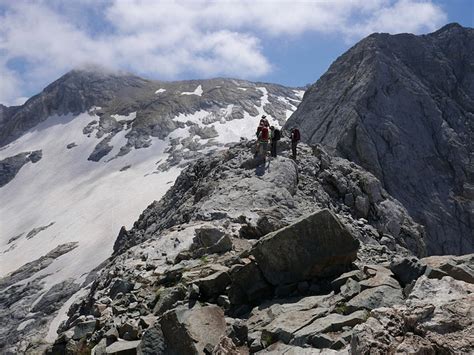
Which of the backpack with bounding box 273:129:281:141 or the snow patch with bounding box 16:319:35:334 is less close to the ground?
the backpack with bounding box 273:129:281:141

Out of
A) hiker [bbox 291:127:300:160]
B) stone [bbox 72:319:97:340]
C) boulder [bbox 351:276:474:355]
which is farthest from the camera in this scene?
hiker [bbox 291:127:300:160]

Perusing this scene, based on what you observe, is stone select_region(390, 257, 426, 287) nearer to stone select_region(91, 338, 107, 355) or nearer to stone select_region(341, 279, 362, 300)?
stone select_region(341, 279, 362, 300)

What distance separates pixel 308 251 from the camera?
12.9 m

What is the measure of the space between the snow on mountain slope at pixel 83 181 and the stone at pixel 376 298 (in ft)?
152

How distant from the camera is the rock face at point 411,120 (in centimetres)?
5184

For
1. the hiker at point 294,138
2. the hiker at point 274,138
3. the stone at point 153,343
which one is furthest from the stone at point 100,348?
the hiker at point 294,138

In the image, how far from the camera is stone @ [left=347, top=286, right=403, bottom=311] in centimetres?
1034

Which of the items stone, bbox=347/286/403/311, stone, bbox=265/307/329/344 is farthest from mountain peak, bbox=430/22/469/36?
stone, bbox=265/307/329/344

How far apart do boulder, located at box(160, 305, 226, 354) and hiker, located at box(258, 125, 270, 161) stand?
17535 mm

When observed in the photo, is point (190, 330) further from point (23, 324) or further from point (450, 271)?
point (23, 324)

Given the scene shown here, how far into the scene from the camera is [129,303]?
14.8m

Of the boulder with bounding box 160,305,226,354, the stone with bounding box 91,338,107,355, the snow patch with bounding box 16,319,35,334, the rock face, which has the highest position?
the rock face

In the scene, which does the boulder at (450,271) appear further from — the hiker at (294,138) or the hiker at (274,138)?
the hiker at (294,138)

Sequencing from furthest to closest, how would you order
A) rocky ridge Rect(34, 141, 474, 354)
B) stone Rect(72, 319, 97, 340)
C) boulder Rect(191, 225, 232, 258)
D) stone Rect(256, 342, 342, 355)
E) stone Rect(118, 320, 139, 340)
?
1. boulder Rect(191, 225, 232, 258)
2. stone Rect(72, 319, 97, 340)
3. stone Rect(118, 320, 139, 340)
4. stone Rect(256, 342, 342, 355)
5. rocky ridge Rect(34, 141, 474, 354)
